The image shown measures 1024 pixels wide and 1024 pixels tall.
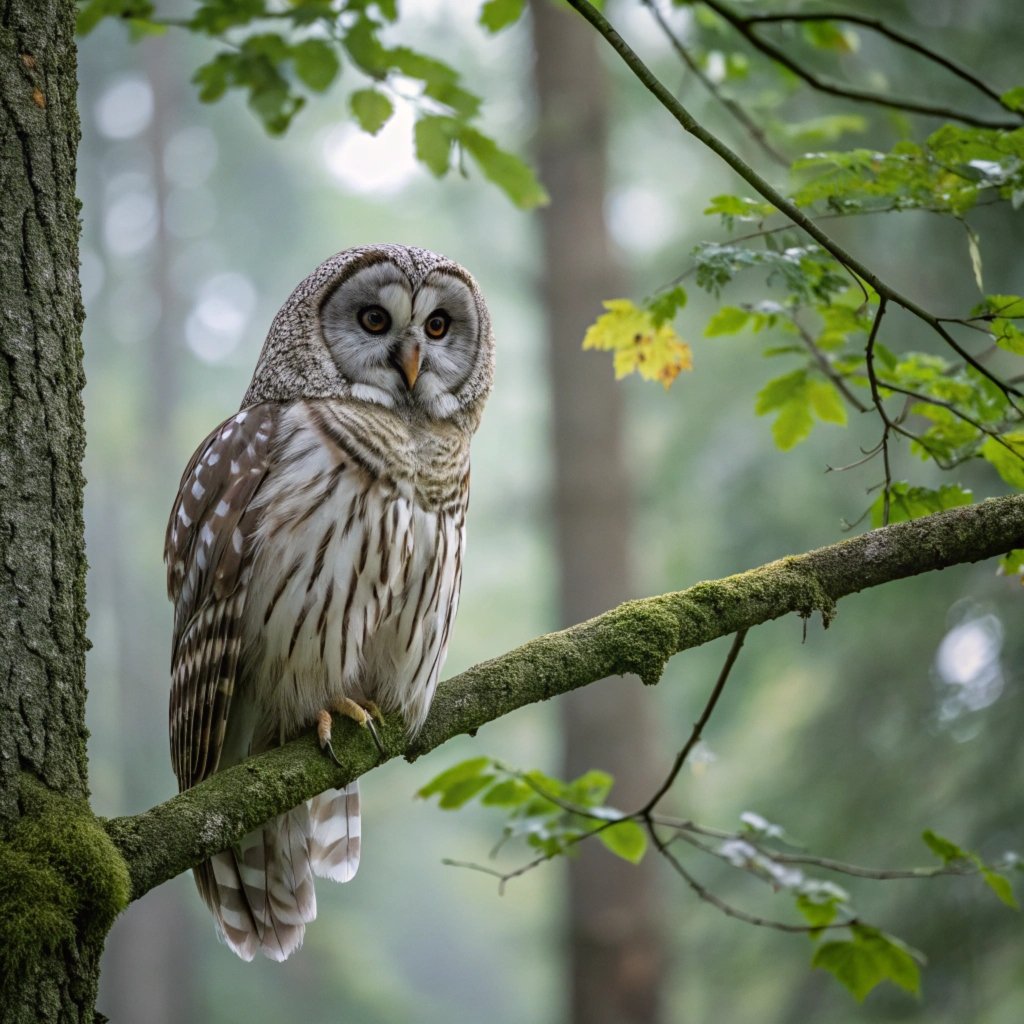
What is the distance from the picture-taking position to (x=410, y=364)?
123 inches

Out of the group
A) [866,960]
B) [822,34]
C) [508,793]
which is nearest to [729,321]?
[508,793]

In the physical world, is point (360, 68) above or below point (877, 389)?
above

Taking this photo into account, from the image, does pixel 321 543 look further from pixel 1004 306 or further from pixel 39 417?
pixel 1004 306

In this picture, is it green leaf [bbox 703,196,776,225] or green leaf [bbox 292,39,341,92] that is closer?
green leaf [bbox 703,196,776,225]

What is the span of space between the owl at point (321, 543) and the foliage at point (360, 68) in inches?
14.8

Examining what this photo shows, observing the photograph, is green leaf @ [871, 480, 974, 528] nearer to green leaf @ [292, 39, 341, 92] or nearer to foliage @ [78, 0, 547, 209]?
foliage @ [78, 0, 547, 209]

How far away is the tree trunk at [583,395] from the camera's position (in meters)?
7.93

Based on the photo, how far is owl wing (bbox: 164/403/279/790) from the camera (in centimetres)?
290

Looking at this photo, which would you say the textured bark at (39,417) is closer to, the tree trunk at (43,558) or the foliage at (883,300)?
the tree trunk at (43,558)

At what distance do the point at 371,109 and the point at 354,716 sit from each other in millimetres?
1714

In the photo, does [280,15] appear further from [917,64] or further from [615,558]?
[615,558]

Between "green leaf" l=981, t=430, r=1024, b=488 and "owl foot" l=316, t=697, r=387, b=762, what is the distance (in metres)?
1.44

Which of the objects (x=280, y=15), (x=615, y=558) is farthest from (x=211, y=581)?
(x=615, y=558)

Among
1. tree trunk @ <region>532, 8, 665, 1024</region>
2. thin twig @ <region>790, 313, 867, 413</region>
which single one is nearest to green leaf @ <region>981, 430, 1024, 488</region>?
thin twig @ <region>790, 313, 867, 413</region>
